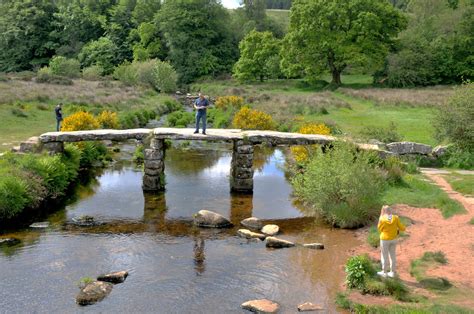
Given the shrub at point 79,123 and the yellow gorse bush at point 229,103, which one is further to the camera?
the yellow gorse bush at point 229,103

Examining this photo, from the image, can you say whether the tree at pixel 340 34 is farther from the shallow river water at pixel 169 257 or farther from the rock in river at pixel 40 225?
the rock in river at pixel 40 225

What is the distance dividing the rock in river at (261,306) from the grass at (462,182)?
11.6 metres

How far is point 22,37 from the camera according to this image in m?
87.4

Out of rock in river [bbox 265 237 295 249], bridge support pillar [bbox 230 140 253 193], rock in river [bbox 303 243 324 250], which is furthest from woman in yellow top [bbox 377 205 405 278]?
bridge support pillar [bbox 230 140 253 193]

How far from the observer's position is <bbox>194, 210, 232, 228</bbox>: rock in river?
18.6 meters

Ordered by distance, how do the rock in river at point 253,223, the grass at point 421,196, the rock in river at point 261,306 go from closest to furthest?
the rock in river at point 261,306 → the rock in river at point 253,223 → the grass at point 421,196

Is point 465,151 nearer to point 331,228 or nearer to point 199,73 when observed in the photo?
point 331,228

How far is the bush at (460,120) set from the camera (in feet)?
82.4

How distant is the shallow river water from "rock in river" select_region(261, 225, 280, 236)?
0.94 feet

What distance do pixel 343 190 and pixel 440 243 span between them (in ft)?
12.2

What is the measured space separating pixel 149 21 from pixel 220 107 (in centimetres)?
5223

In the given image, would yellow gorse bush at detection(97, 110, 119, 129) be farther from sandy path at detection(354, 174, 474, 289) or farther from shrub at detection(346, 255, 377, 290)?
shrub at detection(346, 255, 377, 290)

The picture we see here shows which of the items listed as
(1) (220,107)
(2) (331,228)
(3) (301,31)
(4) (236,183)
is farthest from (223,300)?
(3) (301,31)

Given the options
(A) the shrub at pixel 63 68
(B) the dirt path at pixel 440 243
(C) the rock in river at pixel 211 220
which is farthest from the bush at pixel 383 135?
(A) the shrub at pixel 63 68
